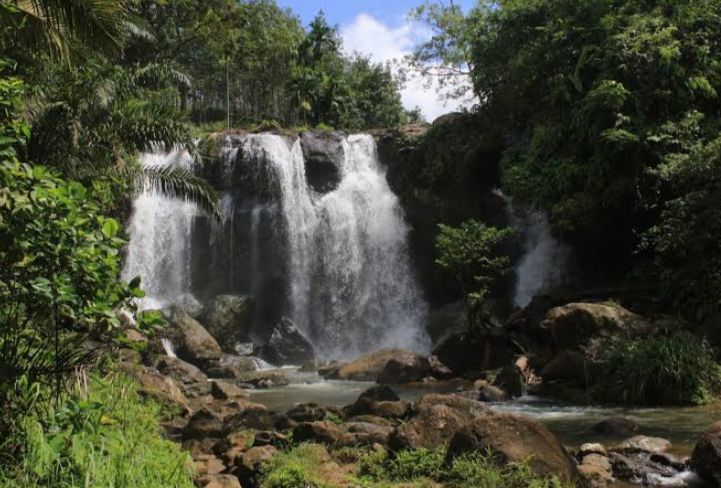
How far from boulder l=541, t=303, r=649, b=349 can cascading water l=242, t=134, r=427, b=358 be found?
28.2 ft

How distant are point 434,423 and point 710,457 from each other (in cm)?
298

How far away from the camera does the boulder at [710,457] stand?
7.05 metres

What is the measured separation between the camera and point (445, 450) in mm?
7188

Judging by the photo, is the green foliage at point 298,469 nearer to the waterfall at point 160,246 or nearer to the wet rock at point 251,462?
the wet rock at point 251,462

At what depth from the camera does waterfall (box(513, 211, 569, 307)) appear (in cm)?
2189

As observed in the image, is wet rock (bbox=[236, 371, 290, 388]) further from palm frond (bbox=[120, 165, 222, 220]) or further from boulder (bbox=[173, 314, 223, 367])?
palm frond (bbox=[120, 165, 222, 220])

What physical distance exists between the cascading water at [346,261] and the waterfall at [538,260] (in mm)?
3849

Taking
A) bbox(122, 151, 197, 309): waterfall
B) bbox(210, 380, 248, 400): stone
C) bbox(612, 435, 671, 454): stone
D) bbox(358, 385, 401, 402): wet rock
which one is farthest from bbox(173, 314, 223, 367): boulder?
bbox(612, 435, 671, 454): stone

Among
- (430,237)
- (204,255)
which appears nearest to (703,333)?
(430,237)

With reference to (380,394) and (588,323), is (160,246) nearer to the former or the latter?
(380,394)

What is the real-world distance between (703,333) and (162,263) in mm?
18798

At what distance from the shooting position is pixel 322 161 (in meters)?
27.4

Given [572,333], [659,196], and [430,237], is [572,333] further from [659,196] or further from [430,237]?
[430,237]

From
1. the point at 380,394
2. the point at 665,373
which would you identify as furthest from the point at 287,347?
the point at 665,373
